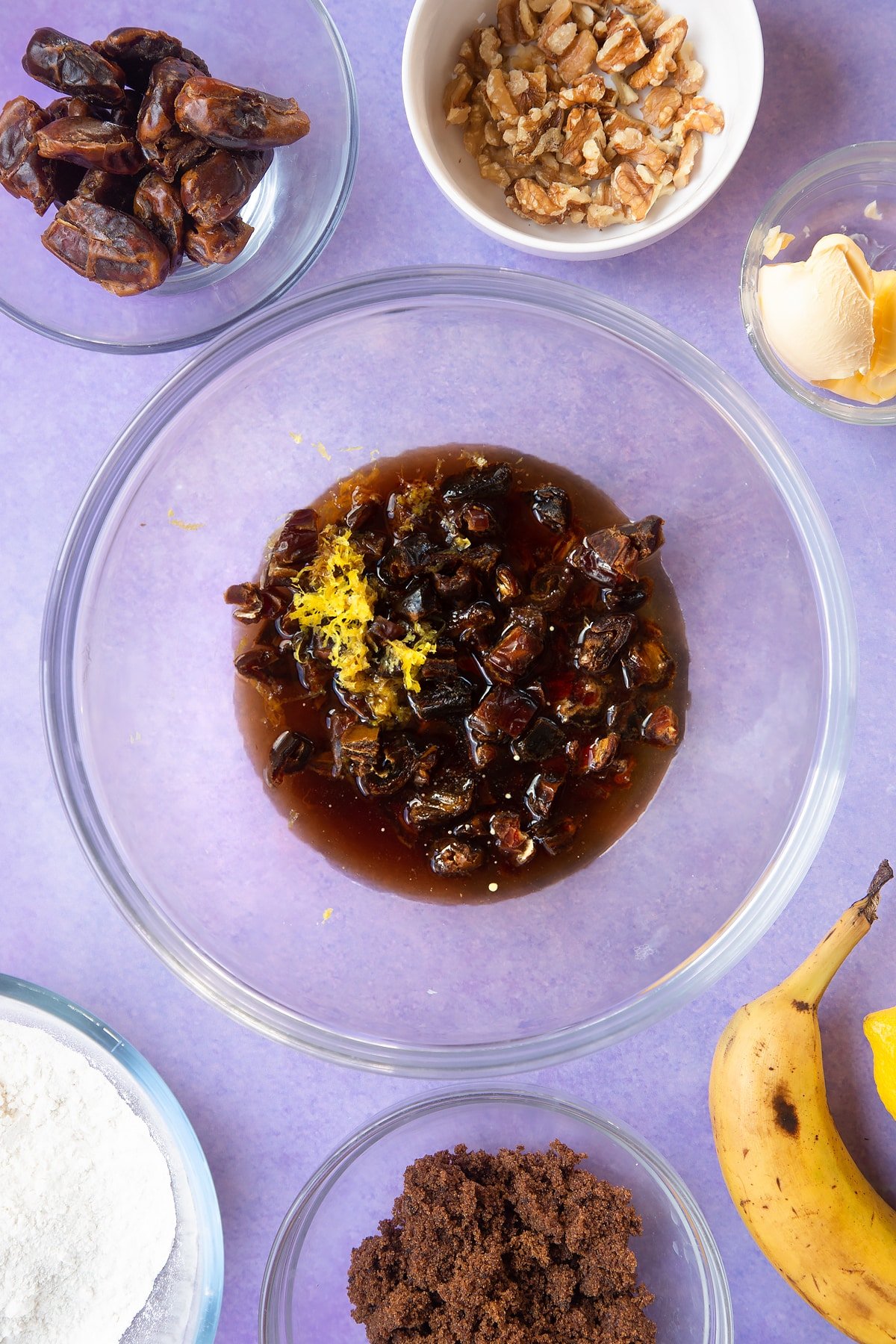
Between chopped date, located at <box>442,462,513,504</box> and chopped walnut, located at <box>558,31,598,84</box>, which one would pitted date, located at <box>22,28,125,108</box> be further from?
chopped date, located at <box>442,462,513,504</box>

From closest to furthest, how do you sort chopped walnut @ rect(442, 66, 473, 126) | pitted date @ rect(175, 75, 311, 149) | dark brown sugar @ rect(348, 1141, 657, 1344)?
pitted date @ rect(175, 75, 311, 149)
dark brown sugar @ rect(348, 1141, 657, 1344)
chopped walnut @ rect(442, 66, 473, 126)

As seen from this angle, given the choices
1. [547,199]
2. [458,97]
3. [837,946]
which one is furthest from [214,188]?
[837,946]

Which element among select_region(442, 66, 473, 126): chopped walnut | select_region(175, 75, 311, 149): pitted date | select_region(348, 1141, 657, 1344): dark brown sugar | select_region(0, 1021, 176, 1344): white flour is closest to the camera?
select_region(175, 75, 311, 149): pitted date

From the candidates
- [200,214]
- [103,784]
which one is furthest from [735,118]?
[103,784]

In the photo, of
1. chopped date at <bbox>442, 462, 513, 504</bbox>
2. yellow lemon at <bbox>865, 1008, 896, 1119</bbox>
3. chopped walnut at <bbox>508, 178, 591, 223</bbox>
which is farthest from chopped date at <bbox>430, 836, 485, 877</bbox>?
chopped walnut at <bbox>508, 178, 591, 223</bbox>

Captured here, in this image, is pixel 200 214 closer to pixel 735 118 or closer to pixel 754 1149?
pixel 735 118

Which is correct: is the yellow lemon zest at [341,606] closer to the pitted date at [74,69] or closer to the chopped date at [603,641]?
the chopped date at [603,641]

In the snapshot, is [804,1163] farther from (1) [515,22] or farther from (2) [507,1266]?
(1) [515,22]
